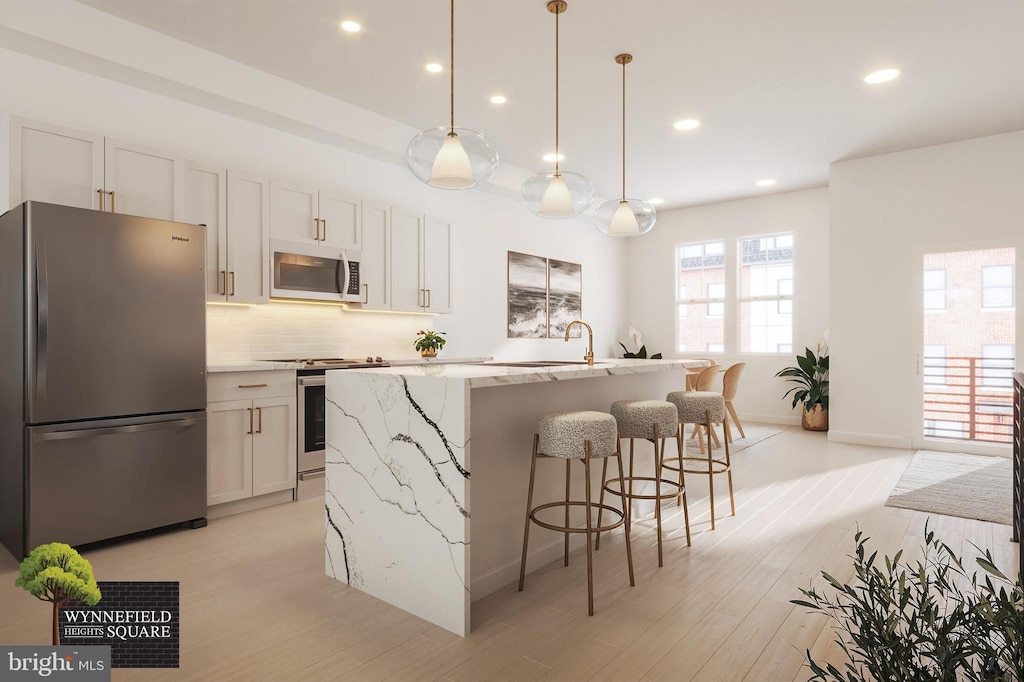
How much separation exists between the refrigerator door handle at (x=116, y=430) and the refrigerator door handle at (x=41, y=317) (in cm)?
19

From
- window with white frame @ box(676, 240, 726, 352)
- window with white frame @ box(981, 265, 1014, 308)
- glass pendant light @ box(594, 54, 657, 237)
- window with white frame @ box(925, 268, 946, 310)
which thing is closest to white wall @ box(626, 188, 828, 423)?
window with white frame @ box(676, 240, 726, 352)

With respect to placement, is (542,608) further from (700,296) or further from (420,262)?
(700,296)

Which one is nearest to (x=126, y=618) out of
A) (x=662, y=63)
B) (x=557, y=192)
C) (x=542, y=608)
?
(x=542, y=608)

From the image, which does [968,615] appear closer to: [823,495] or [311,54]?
[823,495]

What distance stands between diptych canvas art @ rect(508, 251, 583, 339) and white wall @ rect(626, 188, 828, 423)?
132 cm

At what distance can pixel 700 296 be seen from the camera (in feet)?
27.0

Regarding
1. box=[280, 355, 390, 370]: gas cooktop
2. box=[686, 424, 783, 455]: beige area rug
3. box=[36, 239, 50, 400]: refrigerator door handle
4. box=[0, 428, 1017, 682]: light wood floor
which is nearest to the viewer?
box=[0, 428, 1017, 682]: light wood floor

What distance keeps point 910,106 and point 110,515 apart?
6.15 m

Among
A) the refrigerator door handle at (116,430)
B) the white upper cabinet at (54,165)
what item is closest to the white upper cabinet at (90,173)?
the white upper cabinet at (54,165)

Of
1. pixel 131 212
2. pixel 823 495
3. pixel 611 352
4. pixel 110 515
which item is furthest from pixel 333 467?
pixel 611 352

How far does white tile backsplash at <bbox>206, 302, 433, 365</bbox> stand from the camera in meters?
4.29

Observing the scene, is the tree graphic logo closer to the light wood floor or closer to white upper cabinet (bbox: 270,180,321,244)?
the light wood floor

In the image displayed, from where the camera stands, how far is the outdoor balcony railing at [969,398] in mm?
5434

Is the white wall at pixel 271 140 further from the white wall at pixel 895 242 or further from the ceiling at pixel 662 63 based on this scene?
the white wall at pixel 895 242
